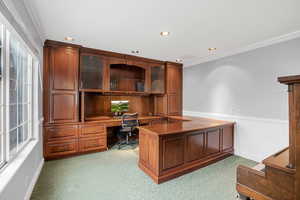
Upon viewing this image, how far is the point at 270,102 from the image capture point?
2926mm

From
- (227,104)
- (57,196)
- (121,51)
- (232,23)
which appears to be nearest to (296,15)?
(232,23)

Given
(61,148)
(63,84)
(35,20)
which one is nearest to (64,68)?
(63,84)

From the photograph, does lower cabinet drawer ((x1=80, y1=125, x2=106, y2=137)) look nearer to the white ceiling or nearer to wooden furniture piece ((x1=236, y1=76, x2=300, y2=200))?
the white ceiling

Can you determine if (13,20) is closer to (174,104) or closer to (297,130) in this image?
(297,130)

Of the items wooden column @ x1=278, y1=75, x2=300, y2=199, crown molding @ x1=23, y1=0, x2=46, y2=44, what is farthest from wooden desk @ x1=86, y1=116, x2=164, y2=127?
wooden column @ x1=278, y1=75, x2=300, y2=199

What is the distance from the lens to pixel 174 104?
4.87 m

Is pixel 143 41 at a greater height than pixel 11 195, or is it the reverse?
pixel 143 41

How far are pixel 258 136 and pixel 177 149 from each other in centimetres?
196

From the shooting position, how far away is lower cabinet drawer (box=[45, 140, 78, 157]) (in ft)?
9.92

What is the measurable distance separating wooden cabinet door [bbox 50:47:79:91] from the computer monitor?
50.7 inches

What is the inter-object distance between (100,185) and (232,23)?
10.5 ft

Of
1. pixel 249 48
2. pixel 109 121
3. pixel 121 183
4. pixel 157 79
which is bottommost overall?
pixel 121 183

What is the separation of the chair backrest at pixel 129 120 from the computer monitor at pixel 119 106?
69 centimetres

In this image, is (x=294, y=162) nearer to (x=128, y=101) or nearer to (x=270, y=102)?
(x=270, y=102)
